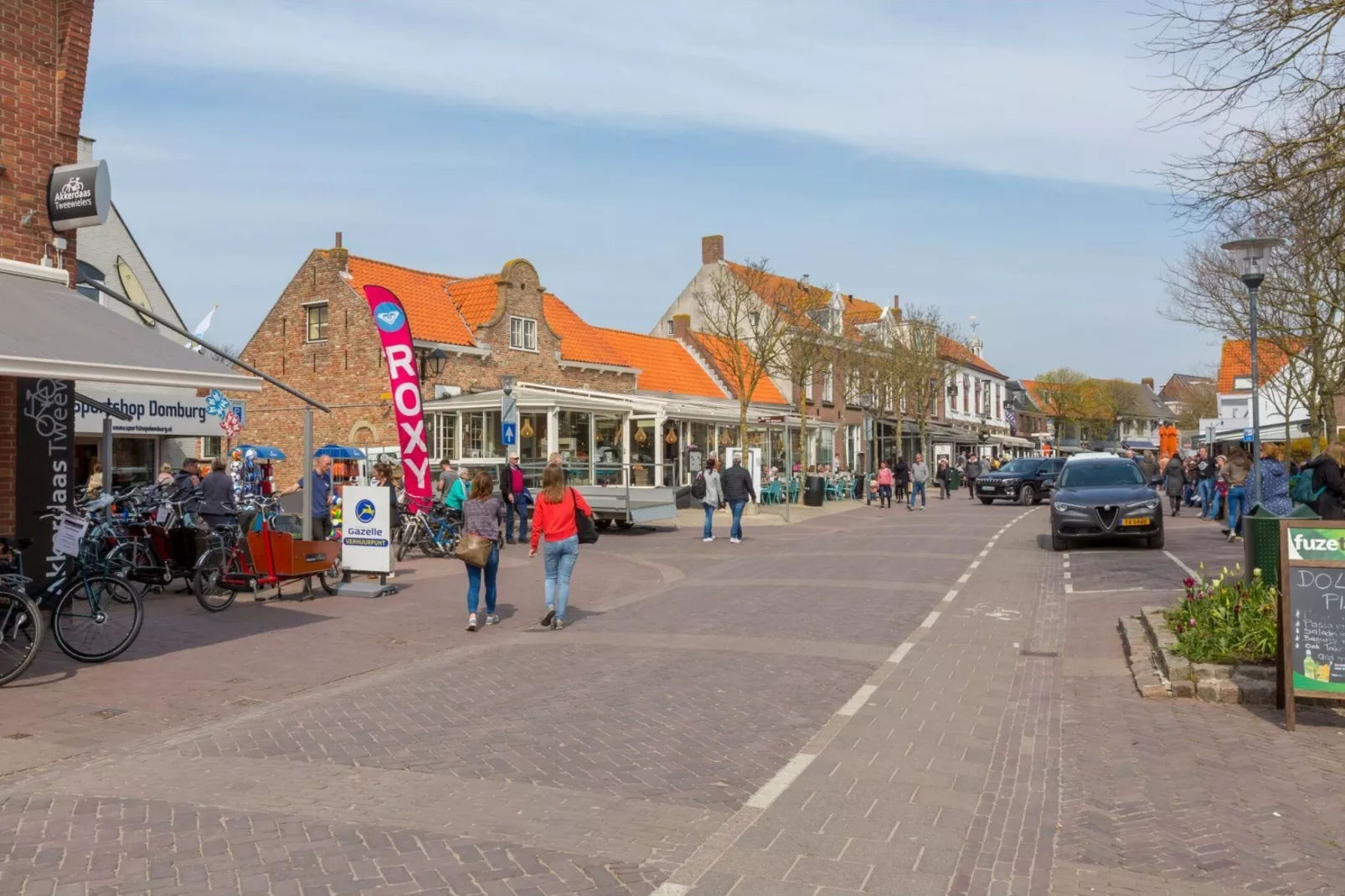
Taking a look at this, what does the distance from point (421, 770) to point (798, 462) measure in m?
38.7

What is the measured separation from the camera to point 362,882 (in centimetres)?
438

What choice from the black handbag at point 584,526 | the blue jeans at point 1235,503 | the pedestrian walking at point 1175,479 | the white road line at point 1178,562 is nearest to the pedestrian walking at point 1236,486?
the blue jeans at point 1235,503

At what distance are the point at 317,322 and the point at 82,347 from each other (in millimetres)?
25053

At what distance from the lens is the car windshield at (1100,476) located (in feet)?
64.5

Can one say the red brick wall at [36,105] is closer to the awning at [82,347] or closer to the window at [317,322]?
the awning at [82,347]

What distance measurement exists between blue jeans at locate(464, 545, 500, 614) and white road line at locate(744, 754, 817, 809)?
225 inches

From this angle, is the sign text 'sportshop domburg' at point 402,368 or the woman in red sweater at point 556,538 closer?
the woman in red sweater at point 556,538

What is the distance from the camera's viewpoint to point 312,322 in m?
33.8

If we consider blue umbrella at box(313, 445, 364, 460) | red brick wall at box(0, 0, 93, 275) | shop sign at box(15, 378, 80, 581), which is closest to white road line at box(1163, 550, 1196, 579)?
shop sign at box(15, 378, 80, 581)

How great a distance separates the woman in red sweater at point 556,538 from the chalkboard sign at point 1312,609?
6.48 m

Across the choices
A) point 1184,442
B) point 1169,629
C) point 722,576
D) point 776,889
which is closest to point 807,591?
point 722,576

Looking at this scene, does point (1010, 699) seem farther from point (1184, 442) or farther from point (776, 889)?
point (1184, 442)

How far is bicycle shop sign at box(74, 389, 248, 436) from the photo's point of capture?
21297 mm

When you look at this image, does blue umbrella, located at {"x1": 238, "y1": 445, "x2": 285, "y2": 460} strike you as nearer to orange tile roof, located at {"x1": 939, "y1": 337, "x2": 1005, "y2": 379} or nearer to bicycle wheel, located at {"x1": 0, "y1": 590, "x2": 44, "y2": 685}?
bicycle wheel, located at {"x1": 0, "y1": 590, "x2": 44, "y2": 685}
